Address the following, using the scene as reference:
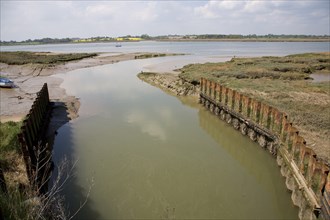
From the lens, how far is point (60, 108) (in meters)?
20.7

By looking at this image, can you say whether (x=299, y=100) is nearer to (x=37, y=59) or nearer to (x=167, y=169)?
(x=167, y=169)

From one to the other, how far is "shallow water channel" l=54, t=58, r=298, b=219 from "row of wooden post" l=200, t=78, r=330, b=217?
1.32 meters

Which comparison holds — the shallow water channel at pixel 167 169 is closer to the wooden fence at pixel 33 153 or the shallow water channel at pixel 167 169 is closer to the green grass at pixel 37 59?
the wooden fence at pixel 33 153

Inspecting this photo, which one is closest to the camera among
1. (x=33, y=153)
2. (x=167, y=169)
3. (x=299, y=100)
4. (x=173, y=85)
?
(x=33, y=153)

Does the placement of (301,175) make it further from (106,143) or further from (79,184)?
(106,143)

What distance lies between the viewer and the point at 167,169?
1166 centimetres

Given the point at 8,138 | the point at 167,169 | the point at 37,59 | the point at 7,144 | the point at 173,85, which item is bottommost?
the point at 167,169

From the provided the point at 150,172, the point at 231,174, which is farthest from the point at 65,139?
the point at 231,174

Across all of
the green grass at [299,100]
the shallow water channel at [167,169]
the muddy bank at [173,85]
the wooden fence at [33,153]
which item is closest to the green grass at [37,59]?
the muddy bank at [173,85]

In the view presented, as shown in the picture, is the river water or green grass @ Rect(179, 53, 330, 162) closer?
the river water

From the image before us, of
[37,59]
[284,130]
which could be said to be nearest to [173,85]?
[284,130]

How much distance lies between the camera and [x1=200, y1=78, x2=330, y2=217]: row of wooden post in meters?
7.61

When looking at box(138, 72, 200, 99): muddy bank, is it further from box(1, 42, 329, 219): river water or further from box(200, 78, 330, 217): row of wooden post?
box(1, 42, 329, 219): river water

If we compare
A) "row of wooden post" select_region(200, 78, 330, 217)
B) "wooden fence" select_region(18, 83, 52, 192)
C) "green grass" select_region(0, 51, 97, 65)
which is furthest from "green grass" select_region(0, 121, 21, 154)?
"green grass" select_region(0, 51, 97, 65)
